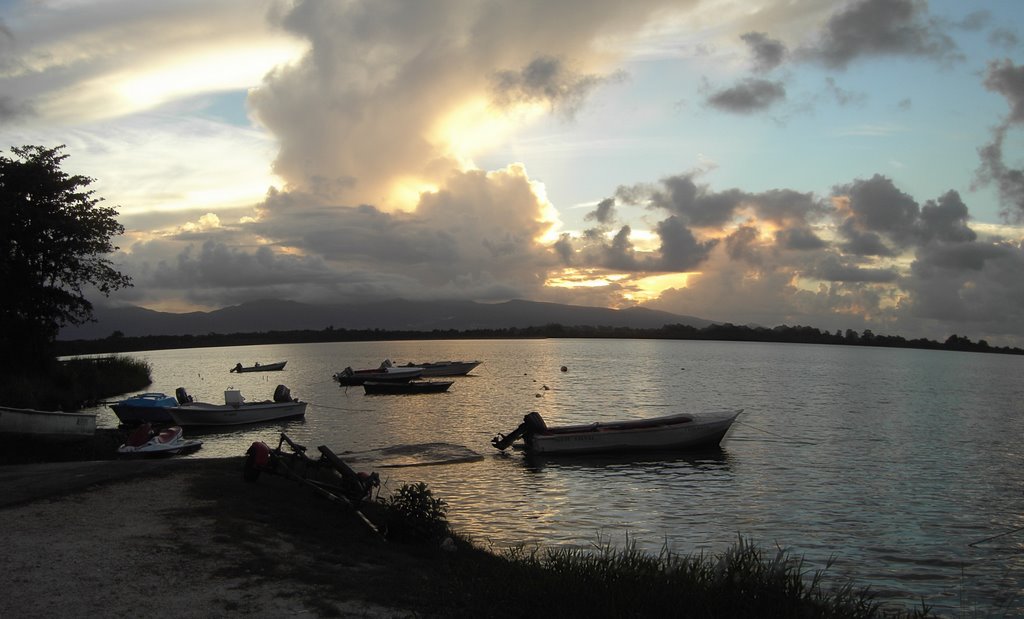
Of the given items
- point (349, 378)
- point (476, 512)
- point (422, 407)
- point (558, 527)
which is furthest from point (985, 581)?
point (349, 378)

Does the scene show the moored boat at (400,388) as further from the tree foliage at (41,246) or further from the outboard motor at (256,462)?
the outboard motor at (256,462)

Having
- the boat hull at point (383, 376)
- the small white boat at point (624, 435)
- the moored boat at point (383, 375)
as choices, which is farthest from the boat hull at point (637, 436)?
the moored boat at point (383, 375)

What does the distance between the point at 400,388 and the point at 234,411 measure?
25664 mm

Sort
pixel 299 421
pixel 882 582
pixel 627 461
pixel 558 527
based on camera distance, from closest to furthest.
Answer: pixel 882 582
pixel 558 527
pixel 627 461
pixel 299 421

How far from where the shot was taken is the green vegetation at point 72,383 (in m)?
35.8

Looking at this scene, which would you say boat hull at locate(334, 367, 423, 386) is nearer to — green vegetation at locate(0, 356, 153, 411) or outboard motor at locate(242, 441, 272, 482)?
green vegetation at locate(0, 356, 153, 411)

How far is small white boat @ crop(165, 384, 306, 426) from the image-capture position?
3959 cm

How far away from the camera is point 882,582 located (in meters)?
15.5

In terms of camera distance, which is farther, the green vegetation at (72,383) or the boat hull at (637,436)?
the green vegetation at (72,383)

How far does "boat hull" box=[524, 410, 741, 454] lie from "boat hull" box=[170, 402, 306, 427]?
19.7m

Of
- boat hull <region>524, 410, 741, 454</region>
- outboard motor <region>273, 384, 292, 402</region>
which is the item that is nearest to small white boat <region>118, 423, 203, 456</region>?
outboard motor <region>273, 384, 292, 402</region>

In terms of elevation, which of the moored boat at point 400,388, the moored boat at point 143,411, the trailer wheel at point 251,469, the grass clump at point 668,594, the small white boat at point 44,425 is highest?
the trailer wheel at point 251,469

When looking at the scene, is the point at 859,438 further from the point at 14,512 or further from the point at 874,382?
the point at 874,382

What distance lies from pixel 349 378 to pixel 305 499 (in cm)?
6001
